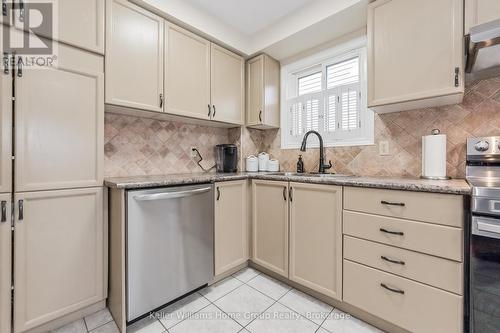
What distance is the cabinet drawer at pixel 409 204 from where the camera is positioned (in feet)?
3.57

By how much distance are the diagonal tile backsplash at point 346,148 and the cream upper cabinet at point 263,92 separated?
0.22 meters

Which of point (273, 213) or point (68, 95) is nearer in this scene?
point (68, 95)

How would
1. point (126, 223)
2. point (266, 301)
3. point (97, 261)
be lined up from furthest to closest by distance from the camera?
1. point (266, 301)
2. point (97, 261)
3. point (126, 223)

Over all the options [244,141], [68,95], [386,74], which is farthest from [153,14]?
[386,74]

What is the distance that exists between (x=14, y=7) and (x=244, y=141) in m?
1.94

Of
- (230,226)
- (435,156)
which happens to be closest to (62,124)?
(230,226)

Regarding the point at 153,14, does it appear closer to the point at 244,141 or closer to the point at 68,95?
the point at 68,95

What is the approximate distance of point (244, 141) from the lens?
2590 millimetres

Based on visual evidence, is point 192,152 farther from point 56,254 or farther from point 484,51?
point 484,51

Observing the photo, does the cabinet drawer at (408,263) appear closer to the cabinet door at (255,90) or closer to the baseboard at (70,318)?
the cabinet door at (255,90)

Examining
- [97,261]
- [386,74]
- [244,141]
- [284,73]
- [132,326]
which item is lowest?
[132,326]

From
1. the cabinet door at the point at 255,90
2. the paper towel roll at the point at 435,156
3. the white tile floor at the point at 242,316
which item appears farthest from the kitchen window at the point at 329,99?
the white tile floor at the point at 242,316

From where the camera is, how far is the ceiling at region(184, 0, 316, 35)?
188 centimetres
